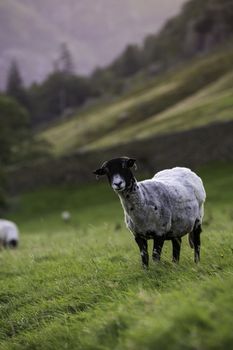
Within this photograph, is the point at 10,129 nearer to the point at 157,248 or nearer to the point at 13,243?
the point at 13,243

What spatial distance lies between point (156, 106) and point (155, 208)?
83789 mm

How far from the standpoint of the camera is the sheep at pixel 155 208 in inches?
332

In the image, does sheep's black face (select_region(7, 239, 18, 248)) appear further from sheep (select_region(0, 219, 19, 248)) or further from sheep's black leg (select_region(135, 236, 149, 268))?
sheep's black leg (select_region(135, 236, 149, 268))

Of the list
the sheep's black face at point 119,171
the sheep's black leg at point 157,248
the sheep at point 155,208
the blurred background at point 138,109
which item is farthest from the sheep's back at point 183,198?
the blurred background at point 138,109

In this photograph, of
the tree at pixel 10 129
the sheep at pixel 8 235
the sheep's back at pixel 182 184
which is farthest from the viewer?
the tree at pixel 10 129

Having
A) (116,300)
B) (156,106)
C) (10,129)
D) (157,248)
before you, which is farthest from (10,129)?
(116,300)

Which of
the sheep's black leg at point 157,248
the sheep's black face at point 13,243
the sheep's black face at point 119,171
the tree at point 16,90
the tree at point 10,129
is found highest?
the tree at point 16,90

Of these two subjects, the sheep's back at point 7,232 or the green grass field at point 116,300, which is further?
the sheep's back at point 7,232

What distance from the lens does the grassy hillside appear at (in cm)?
7469

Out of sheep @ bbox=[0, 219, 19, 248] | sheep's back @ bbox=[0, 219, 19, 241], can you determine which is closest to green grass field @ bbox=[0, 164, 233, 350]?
sheep @ bbox=[0, 219, 19, 248]

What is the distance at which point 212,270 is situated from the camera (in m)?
7.39

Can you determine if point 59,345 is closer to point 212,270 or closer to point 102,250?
point 212,270

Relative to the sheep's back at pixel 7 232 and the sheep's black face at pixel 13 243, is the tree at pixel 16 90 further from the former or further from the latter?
the sheep's black face at pixel 13 243

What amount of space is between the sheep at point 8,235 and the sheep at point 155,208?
14.2 m
